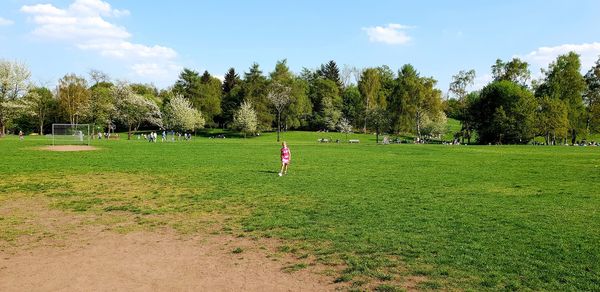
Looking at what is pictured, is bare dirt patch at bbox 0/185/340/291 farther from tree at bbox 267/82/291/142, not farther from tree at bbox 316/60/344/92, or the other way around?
tree at bbox 316/60/344/92

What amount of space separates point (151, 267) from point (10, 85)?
8636 centimetres

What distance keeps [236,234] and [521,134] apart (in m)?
79.3

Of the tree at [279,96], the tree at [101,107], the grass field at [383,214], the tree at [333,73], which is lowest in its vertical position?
the grass field at [383,214]

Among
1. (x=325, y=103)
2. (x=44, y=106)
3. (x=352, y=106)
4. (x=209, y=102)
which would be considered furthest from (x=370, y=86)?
(x=44, y=106)

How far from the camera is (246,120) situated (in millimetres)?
101125

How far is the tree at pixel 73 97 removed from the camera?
9085 centimetres

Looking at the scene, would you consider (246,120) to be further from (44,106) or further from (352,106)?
(44,106)

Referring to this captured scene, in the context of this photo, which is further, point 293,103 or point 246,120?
point 293,103

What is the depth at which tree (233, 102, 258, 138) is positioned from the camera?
10131 cm

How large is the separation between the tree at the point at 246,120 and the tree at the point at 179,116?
35.3ft

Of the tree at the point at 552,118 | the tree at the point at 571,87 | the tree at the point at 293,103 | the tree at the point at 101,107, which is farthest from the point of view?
the tree at the point at 293,103

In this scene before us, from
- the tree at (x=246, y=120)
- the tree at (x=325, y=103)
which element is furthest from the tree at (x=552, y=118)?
the tree at (x=246, y=120)

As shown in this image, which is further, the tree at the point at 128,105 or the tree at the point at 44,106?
the tree at the point at 44,106

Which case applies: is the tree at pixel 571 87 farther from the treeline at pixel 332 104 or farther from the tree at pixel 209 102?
the tree at pixel 209 102
